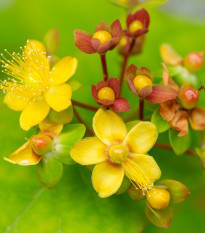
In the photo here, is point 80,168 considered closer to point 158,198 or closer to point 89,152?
point 89,152

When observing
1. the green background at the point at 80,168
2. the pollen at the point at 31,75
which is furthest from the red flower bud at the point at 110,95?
the green background at the point at 80,168

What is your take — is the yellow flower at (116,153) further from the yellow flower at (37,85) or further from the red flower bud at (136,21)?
the red flower bud at (136,21)

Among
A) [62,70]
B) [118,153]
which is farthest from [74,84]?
[118,153]

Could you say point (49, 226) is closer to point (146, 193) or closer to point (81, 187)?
point (81, 187)

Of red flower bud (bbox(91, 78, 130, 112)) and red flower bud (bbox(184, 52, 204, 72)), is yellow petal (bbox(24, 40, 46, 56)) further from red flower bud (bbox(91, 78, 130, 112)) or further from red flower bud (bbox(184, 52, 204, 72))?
red flower bud (bbox(184, 52, 204, 72))

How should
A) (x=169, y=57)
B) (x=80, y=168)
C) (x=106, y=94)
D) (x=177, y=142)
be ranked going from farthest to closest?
(x=169, y=57) < (x=80, y=168) < (x=177, y=142) < (x=106, y=94)

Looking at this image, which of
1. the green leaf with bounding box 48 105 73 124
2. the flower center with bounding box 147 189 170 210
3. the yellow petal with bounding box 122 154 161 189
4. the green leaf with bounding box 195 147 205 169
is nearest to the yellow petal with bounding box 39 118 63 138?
the green leaf with bounding box 48 105 73 124
